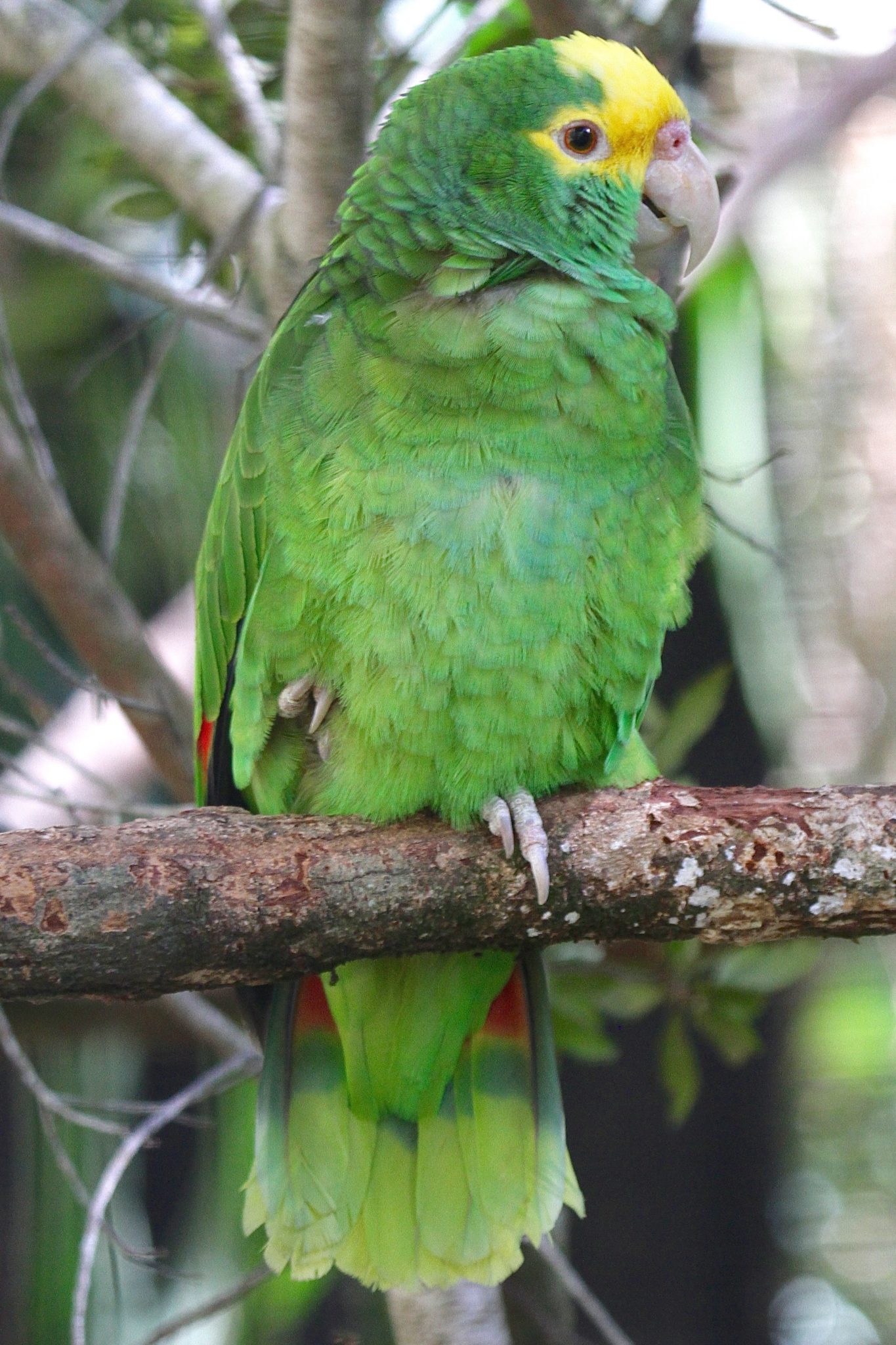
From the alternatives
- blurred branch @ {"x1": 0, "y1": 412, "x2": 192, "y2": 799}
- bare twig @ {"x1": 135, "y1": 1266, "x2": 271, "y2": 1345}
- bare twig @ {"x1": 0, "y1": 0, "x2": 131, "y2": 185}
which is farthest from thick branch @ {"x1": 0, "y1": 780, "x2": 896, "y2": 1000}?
bare twig @ {"x1": 0, "y1": 0, "x2": 131, "y2": 185}

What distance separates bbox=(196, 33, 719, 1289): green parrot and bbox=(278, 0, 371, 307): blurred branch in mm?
148

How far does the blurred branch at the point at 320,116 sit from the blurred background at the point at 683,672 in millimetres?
501

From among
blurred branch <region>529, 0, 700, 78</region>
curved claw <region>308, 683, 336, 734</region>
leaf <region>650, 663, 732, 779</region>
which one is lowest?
curved claw <region>308, 683, 336, 734</region>

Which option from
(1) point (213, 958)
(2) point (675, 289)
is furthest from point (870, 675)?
(1) point (213, 958)

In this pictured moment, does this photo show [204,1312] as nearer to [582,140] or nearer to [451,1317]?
[451,1317]

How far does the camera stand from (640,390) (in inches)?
60.0

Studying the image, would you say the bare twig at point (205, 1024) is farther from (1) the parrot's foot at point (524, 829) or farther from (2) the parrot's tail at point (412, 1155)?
(1) the parrot's foot at point (524, 829)

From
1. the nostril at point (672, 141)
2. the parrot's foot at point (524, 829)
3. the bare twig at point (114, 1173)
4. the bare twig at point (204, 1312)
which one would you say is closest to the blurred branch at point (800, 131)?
the nostril at point (672, 141)

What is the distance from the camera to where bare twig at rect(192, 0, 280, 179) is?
211 cm

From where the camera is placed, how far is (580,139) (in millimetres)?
1560

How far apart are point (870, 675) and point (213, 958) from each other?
7.05 ft

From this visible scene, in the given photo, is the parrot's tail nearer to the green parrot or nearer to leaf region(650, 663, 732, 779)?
the green parrot

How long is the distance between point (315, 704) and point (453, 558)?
268 mm

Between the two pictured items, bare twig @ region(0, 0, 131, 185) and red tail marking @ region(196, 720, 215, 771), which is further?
bare twig @ region(0, 0, 131, 185)
